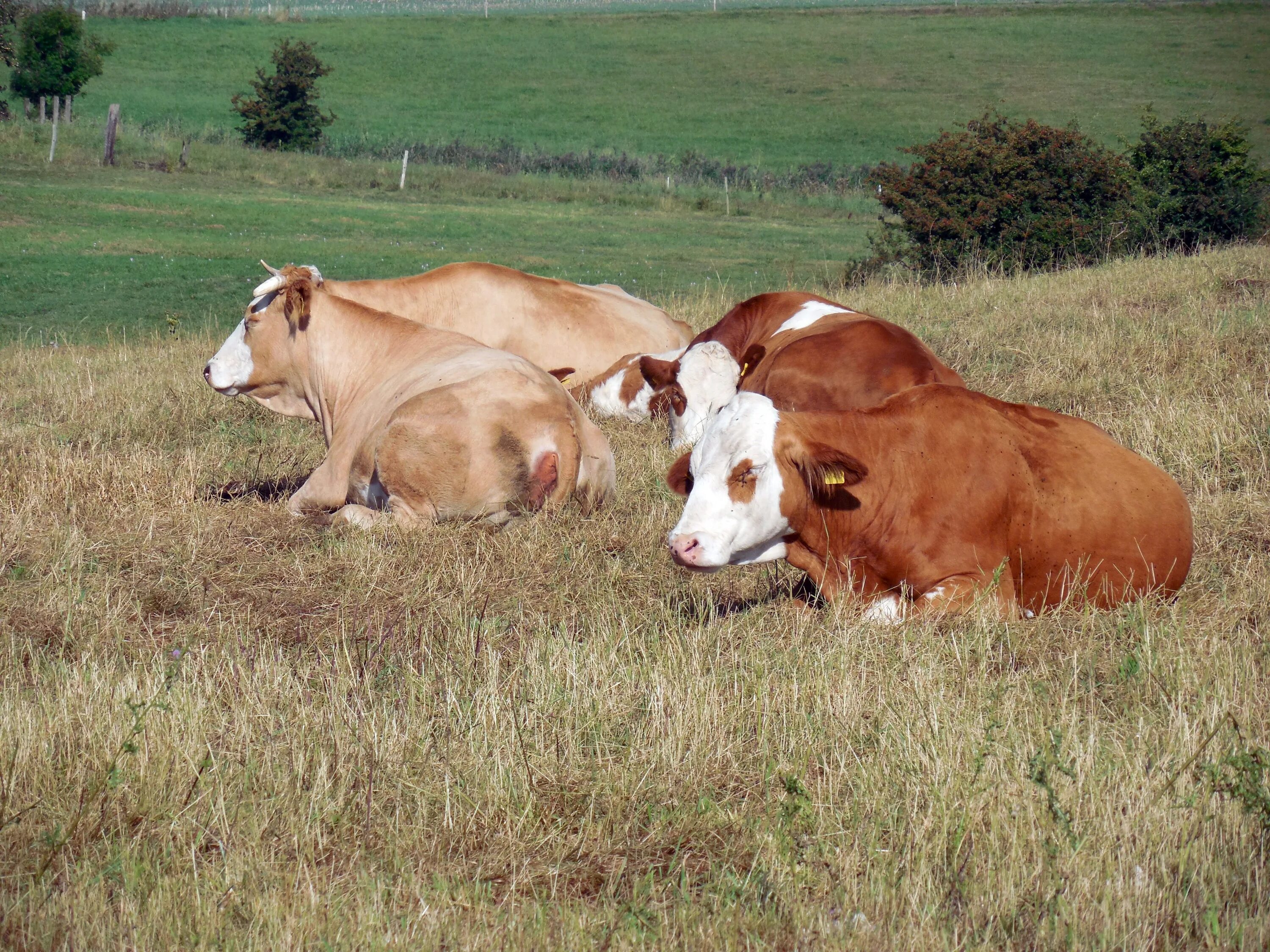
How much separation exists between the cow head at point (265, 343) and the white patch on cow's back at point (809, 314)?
3.42 m

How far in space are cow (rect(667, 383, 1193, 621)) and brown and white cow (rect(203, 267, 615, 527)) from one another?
170 centimetres

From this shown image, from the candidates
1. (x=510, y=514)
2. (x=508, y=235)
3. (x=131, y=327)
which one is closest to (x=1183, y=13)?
(x=508, y=235)

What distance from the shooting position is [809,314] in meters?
9.77

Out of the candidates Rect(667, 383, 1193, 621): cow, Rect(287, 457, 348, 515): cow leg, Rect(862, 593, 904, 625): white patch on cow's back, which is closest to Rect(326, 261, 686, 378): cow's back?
Rect(287, 457, 348, 515): cow leg

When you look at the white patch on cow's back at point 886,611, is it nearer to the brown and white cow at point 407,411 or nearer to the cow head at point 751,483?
the cow head at point 751,483

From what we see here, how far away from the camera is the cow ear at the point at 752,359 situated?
9.02m

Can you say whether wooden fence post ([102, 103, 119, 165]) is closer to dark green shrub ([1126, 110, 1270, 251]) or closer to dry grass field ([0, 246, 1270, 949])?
dark green shrub ([1126, 110, 1270, 251])

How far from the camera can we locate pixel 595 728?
4242 mm

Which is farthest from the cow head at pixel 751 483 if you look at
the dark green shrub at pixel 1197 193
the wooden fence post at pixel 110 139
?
the wooden fence post at pixel 110 139

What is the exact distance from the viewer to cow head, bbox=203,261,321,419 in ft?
27.6

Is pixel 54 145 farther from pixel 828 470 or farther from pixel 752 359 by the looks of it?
pixel 828 470

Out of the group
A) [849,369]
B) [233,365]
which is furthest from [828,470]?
[233,365]

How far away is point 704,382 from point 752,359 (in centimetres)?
59

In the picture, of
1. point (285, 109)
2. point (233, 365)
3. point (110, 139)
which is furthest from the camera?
point (285, 109)
